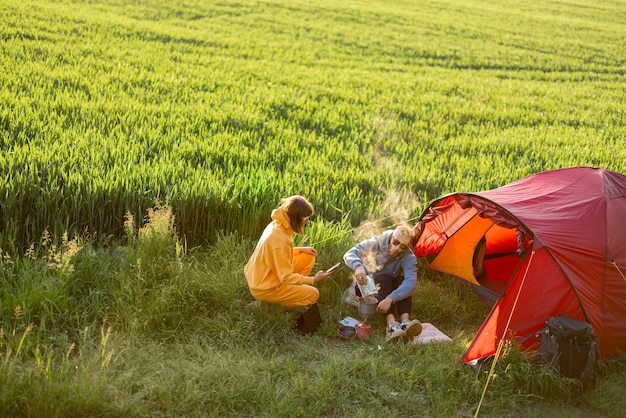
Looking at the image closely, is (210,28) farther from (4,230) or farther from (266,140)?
(4,230)

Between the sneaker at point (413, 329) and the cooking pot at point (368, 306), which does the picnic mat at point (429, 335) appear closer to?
the sneaker at point (413, 329)

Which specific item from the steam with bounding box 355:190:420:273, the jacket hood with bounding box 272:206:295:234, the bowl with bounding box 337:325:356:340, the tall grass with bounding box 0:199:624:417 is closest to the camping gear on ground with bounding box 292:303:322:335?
the tall grass with bounding box 0:199:624:417

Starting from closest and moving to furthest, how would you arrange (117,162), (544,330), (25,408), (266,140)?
(25,408) < (544,330) < (117,162) < (266,140)

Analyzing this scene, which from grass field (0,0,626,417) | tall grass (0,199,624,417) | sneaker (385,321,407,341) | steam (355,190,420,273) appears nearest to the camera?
tall grass (0,199,624,417)

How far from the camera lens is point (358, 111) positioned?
477 inches

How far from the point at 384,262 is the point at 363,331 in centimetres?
75

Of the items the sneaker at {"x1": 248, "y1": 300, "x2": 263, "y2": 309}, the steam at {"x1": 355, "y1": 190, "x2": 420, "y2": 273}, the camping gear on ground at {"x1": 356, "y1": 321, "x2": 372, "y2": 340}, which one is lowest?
the camping gear on ground at {"x1": 356, "y1": 321, "x2": 372, "y2": 340}

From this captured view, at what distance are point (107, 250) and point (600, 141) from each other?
8.95 m

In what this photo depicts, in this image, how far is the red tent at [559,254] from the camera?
521cm

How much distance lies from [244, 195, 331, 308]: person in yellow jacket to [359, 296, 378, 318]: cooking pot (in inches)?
16.0

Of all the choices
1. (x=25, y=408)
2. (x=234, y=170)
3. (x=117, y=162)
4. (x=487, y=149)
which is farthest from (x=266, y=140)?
(x=25, y=408)

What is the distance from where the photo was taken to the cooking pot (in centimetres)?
554

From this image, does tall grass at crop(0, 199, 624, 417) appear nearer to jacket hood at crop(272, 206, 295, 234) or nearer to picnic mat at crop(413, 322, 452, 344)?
picnic mat at crop(413, 322, 452, 344)

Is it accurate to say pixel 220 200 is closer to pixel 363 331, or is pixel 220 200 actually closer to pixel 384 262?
pixel 384 262
